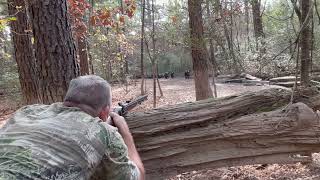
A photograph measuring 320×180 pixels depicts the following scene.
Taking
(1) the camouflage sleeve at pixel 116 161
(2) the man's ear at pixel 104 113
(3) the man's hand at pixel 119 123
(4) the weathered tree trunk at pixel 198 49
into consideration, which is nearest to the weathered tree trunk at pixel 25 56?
(4) the weathered tree trunk at pixel 198 49

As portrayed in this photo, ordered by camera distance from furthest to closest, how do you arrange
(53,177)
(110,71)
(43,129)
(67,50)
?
(110,71) < (67,50) < (43,129) < (53,177)

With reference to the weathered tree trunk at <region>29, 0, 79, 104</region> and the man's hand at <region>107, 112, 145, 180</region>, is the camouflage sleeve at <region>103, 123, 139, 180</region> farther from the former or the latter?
the weathered tree trunk at <region>29, 0, 79, 104</region>

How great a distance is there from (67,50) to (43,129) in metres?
2.35

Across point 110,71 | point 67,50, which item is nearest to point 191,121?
point 67,50

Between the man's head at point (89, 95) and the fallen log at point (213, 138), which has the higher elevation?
the man's head at point (89, 95)

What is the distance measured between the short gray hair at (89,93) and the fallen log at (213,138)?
1617 millimetres

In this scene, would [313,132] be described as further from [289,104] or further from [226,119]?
[226,119]

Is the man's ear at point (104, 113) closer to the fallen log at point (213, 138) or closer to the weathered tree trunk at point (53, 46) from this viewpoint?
the fallen log at point (213, 138)

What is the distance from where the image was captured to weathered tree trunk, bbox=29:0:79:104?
14.5 ft

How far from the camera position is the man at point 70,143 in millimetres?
2082

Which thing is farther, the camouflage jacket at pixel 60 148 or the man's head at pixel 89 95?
the man's head at pixel 89 95

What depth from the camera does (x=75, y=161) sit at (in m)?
Answer: 2.22

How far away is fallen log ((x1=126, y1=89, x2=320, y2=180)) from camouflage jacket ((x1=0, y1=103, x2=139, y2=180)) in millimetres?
1673

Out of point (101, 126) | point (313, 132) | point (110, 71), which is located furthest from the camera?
point (110, 71)
